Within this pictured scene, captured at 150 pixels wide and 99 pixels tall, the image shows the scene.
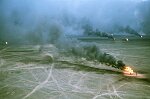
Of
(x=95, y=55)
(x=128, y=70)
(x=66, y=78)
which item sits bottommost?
(x=66, y=78)

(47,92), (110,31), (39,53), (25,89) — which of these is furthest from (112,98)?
(110,31)

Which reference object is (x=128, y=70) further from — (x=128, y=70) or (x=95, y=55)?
(x=95, y=55)

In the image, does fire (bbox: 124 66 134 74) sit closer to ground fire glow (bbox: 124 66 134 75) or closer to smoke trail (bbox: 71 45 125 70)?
ground fire glow (bbox: 124 66 134 75)

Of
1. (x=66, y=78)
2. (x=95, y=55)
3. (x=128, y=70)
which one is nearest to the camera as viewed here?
(x=66, y=78)

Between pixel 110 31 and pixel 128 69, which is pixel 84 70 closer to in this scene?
pixel 128 69

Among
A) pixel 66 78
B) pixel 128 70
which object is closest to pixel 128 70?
pixel 128 70

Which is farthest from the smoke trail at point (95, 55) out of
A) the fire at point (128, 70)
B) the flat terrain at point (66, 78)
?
the flat terrain at point (66, 78)

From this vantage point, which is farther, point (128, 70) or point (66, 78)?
point (128, 70)

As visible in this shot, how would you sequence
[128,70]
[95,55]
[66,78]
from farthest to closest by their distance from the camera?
[95,55]
[128,70]
[66,78]
